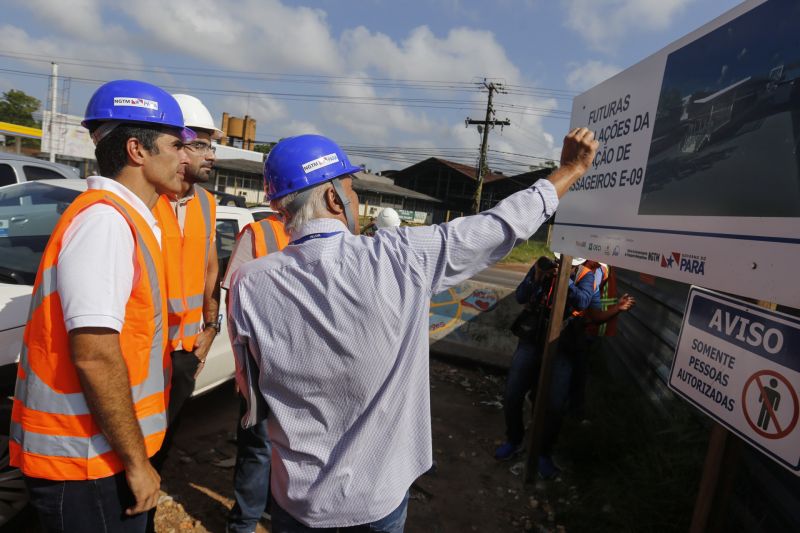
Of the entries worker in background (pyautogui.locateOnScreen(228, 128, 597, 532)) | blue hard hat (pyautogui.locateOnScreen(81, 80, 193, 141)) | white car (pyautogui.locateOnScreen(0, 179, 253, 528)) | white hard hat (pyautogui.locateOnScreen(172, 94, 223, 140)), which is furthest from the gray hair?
white car (pyautogui.locateOnScreen(0, 179, 253, 528))

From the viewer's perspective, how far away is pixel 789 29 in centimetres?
181

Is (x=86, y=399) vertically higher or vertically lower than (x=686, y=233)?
lower

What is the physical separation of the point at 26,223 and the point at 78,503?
2.94 metres

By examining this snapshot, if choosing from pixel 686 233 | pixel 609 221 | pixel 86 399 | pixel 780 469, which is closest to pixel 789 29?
pixel 686 233

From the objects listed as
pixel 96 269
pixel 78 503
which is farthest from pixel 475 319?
pixel 96 269

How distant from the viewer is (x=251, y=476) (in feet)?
9.38

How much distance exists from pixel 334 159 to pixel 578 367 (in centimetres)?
324

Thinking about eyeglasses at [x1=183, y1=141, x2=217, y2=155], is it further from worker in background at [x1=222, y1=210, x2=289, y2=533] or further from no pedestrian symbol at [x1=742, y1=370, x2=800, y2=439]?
no pedestrian symbol at [x1=742, y1=370, x2=800, y2=439]

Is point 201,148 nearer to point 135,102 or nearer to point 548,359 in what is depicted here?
point 135,102

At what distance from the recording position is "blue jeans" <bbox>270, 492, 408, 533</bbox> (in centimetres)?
156

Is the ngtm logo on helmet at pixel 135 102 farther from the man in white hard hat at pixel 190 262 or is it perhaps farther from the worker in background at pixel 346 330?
the worker in background at pixel 346 330

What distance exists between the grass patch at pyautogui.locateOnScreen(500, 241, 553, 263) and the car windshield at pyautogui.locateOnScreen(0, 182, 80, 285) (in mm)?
20824

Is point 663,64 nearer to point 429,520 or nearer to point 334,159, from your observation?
point 334,159

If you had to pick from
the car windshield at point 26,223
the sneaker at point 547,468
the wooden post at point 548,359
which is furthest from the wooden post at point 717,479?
the car windshield at point 26,223
